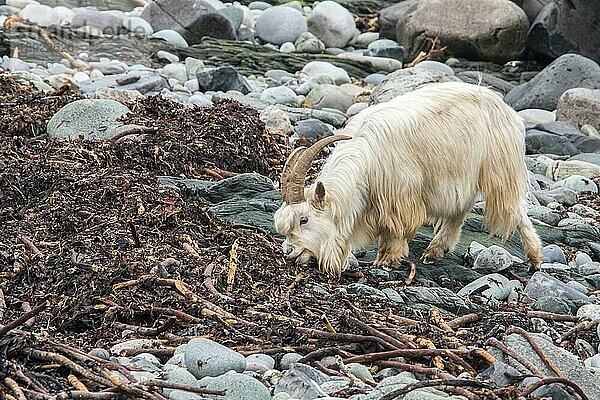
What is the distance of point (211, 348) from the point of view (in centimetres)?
553

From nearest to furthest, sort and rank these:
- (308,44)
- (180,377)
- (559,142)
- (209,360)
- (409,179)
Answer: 1. (180,377)
2. (209,360)
3. (409,179)
4. (559,142)
5. (308,44)

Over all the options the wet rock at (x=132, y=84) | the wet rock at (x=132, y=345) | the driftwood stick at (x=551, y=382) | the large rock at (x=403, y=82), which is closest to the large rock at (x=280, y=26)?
the wet rock at (x=132, y=84)

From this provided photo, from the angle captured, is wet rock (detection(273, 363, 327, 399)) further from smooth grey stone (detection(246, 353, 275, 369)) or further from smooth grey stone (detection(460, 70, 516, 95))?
smooth grey stone (detection(460, 70, 516, 95))

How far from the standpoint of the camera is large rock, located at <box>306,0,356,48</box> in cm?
2759

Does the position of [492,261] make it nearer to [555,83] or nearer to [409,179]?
[409,179]

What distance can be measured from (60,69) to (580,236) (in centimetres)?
1206

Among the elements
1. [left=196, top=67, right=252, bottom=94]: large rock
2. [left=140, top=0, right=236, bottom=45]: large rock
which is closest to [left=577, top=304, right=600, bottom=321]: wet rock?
[left=196, top=67, right=252, bottom=94]: large rock

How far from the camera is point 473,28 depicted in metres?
25.5

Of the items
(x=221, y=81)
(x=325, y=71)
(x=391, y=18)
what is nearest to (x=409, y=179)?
(x=221, y=81)

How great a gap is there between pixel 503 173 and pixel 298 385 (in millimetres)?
4500

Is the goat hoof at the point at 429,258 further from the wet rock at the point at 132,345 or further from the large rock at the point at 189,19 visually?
the large rock at the point at 189,19

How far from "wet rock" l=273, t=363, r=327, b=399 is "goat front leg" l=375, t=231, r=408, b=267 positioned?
345cm

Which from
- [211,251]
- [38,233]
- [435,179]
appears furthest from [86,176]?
[435,179]

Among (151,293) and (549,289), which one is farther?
(549,289)
